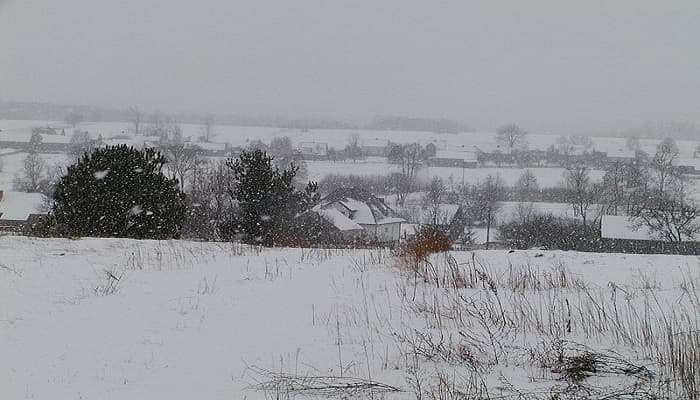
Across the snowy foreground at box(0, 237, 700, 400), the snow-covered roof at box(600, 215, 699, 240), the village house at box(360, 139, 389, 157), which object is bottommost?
the snow-covered roof at box(600, 215, 699, 240)

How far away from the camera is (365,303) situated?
5164mm

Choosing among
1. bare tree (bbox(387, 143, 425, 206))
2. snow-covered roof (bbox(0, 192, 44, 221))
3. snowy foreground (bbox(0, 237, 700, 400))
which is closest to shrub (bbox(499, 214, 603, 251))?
bare tree (bbox(387, 143, 425, 206))

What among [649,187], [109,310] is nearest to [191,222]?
[109,310]

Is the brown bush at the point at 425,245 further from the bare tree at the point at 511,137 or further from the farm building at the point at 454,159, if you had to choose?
the bare tree at the point at 511,137

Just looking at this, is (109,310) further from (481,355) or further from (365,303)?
(481,355)

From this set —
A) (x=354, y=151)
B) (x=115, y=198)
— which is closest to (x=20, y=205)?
(x=115, y=198)

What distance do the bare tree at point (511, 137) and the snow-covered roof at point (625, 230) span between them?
4832cm

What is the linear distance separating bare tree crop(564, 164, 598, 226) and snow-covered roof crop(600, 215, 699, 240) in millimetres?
4354

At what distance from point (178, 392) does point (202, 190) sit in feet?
102

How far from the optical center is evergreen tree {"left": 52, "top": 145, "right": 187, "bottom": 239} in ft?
50.6

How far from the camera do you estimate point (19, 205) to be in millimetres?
37375

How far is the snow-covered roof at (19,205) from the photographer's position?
35.5m

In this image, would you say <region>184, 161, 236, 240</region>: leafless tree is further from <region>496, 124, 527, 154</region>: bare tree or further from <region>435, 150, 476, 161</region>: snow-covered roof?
<region>496, 124, 527, 154</region>: bare tree

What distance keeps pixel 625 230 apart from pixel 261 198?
21.9 meters
